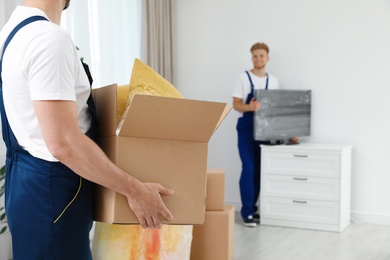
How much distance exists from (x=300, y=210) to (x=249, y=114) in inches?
37.0

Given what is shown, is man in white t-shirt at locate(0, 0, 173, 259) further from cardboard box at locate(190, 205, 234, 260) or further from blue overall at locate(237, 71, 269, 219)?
blue overall at locate(237, 71, 269, 219)

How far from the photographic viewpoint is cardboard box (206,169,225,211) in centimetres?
330

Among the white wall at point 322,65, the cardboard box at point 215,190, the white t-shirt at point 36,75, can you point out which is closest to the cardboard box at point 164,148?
the white t-shirt at point 36,75

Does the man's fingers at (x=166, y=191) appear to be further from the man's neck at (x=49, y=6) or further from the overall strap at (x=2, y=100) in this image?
the man's neck at (x=49, y=6)

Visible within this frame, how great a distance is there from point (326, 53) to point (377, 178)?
1.19m

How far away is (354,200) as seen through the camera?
16.1 ft

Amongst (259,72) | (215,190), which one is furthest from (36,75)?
(259,72)

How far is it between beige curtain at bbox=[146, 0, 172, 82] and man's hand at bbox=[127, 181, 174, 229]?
3.86 meters

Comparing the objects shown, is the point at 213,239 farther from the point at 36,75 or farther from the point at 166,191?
the point at 36,75

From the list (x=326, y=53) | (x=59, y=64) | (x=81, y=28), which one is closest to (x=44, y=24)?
(x=59, y=64)

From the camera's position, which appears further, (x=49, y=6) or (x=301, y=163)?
(x=301, y=163)

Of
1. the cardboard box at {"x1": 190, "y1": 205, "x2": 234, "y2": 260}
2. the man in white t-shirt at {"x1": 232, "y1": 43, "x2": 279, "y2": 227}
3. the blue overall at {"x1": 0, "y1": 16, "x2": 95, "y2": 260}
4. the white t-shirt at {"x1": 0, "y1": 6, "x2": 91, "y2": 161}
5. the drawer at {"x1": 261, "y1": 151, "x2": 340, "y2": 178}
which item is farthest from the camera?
the man in white t-shirt at {"x1": 232, "y1": 43, "x2": 279, "y2": 227}

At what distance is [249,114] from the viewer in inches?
192

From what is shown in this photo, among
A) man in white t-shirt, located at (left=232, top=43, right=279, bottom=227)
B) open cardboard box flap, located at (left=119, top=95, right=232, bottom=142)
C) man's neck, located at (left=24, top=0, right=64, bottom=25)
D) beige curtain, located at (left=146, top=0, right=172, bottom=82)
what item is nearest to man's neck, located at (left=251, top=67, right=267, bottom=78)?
man in white t-shirt, located at (left=232, top=43, right=279, bottom=227)
